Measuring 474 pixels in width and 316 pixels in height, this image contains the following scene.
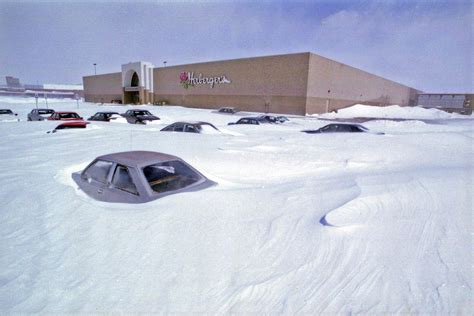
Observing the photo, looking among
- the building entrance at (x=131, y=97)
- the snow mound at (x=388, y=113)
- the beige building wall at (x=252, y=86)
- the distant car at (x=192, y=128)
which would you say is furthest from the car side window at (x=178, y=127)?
the building entrance at (x=131, y=97)

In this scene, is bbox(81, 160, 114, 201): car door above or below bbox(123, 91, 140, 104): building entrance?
below

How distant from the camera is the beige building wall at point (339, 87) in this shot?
105 ft

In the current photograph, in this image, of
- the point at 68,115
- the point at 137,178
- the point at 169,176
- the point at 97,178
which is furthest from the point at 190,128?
the point at 68,115

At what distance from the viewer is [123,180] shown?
4215 millimetres

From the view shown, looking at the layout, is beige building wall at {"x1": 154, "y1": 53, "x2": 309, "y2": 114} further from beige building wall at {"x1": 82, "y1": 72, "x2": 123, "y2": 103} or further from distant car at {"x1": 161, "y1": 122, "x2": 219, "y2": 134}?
distant car at {"x1": 161, "y1": 122, "x2": 219, "y2": 134}

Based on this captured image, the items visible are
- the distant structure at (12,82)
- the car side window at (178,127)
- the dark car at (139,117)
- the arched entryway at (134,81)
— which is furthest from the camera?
the distant structure at (12,82)

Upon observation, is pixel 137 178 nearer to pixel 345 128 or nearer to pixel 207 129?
pixel 207 129

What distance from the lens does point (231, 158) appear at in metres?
7.11

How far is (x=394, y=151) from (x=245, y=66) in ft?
102

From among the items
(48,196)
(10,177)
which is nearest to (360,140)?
(48,196)

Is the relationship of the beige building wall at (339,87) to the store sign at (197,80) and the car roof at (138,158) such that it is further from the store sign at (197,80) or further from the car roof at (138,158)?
the car roof at (138,158)

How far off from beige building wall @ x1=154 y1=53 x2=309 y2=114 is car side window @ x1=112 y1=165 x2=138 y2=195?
96.4 ft

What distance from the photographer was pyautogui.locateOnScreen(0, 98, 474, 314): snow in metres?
2.16

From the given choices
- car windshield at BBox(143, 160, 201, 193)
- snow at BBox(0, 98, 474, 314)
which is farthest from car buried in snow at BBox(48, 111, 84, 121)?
car windshield at BBox(143, 160, 201, 193)
